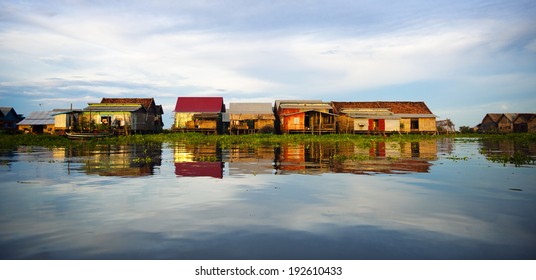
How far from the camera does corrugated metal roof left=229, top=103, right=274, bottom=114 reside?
186 ft

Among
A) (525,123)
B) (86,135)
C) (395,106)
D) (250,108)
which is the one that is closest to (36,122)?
(86,135)

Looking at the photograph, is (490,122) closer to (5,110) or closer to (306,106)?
(306,106)

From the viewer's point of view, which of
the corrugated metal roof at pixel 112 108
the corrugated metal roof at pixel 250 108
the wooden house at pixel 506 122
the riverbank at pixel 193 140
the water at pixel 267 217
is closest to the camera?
the water at pixel 267 217

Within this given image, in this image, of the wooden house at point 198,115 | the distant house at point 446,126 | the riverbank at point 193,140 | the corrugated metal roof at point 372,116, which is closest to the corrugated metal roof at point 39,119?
the wooden house at point 198,115

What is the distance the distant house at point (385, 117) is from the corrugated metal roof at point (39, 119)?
45.4m

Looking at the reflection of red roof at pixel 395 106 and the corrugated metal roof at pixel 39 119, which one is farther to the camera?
the corrugated metal roof at pixel 39 119

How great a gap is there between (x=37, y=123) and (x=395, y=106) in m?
56.2

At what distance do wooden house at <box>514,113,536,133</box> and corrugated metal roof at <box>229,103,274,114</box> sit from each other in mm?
48277

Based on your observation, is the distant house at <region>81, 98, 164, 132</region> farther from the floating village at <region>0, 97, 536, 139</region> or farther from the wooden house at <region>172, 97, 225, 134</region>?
the wooden house at <region>172, 97, 225, 134</region>

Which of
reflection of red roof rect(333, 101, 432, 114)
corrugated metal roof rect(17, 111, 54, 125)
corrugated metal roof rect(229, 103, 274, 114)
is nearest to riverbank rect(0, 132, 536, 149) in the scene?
corrugated metal roof rect(229, 103, 274, 114)

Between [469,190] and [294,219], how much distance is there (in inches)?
176

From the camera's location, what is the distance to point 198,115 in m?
56.1

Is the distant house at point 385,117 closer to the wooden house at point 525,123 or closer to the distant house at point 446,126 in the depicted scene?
the distant house at point 446,126

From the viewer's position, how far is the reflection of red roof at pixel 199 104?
58.4m
